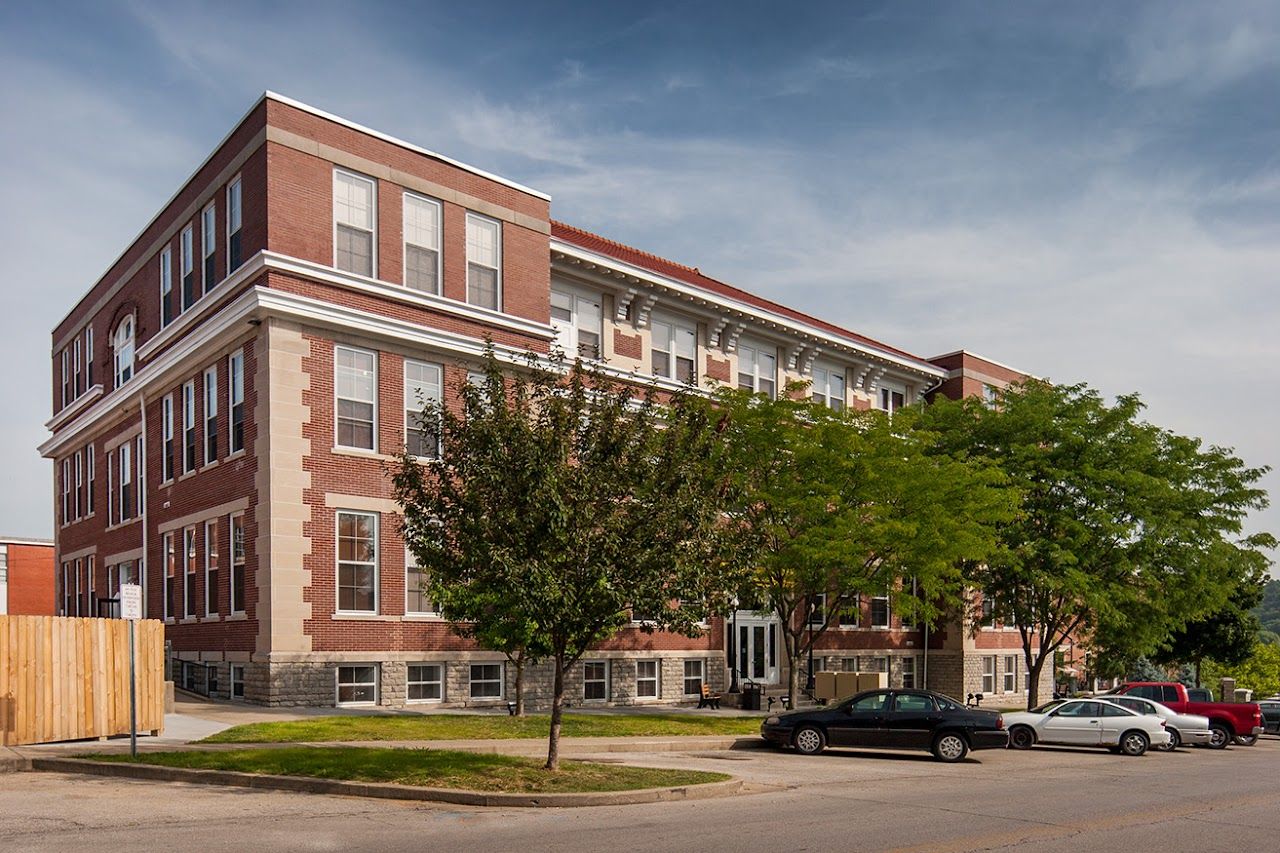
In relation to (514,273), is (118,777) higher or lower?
lower

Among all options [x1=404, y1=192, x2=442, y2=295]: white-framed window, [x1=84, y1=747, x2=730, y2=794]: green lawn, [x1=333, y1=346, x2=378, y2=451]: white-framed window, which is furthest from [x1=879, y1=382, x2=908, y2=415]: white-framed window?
[x1=84, y1=747, x2=730, y2=794]: green lawn

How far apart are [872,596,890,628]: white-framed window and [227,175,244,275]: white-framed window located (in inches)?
1064

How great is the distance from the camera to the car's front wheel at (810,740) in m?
23.8

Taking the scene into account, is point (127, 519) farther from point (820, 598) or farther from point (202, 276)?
point (820, 598)

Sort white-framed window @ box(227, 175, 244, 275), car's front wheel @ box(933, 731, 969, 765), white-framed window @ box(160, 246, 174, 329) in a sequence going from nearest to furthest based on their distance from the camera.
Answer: car's front wheel @ box(933, 731, 969, 765) < white-framed window @ box(227, 175, 244, 275) < white-framed window @ box(160, 246, 174, 329)

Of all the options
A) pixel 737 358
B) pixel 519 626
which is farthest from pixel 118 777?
pixel 737 358

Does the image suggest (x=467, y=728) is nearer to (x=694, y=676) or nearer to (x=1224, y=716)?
(x=694, y=676)

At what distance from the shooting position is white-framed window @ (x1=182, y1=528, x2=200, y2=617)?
30938 mm

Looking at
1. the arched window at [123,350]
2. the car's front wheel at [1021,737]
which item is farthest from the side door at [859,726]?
the arched window at [123,350]

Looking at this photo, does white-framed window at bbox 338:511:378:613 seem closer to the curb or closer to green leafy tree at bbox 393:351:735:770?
the curb

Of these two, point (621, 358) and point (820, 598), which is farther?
point (820, 598)

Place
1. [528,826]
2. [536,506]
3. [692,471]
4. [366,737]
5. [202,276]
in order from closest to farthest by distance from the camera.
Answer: [528,826] → [536,506] → [692,471] → [366,737] → [202,276]

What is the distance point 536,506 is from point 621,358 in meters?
20.7

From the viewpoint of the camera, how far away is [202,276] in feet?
102
